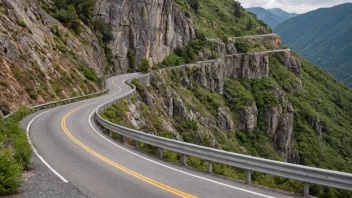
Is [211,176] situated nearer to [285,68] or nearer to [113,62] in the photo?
[113,62]

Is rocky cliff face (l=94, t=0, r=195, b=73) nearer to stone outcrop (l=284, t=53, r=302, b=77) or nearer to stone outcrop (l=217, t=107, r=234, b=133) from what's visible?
stone outcrop (l=217, t=107, r=234, b=133)

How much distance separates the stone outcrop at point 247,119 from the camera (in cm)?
7331

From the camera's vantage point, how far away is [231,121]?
69.0 meters

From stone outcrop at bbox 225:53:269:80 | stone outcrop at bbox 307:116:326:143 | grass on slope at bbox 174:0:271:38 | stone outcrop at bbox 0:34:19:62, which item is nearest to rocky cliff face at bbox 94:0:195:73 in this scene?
grass on slope at bbox 174:0:271:38

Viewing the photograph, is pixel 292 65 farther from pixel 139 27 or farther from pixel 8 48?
pixel 8 48

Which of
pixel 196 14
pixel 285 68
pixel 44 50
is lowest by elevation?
pixel 285 68

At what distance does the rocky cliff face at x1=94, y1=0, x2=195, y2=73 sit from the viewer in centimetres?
6619

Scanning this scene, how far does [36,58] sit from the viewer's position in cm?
3419

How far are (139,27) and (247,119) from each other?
32.5 metres

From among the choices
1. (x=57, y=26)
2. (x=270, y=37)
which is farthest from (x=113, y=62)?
(x=270, y=37)

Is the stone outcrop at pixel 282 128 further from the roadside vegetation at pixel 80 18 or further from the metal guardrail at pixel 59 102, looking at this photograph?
the metal guardrail at pixel 59 102

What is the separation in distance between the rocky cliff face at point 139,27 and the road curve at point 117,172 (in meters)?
50.2

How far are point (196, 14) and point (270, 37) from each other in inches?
1159

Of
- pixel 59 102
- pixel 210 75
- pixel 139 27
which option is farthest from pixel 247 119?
pixel 59 102
